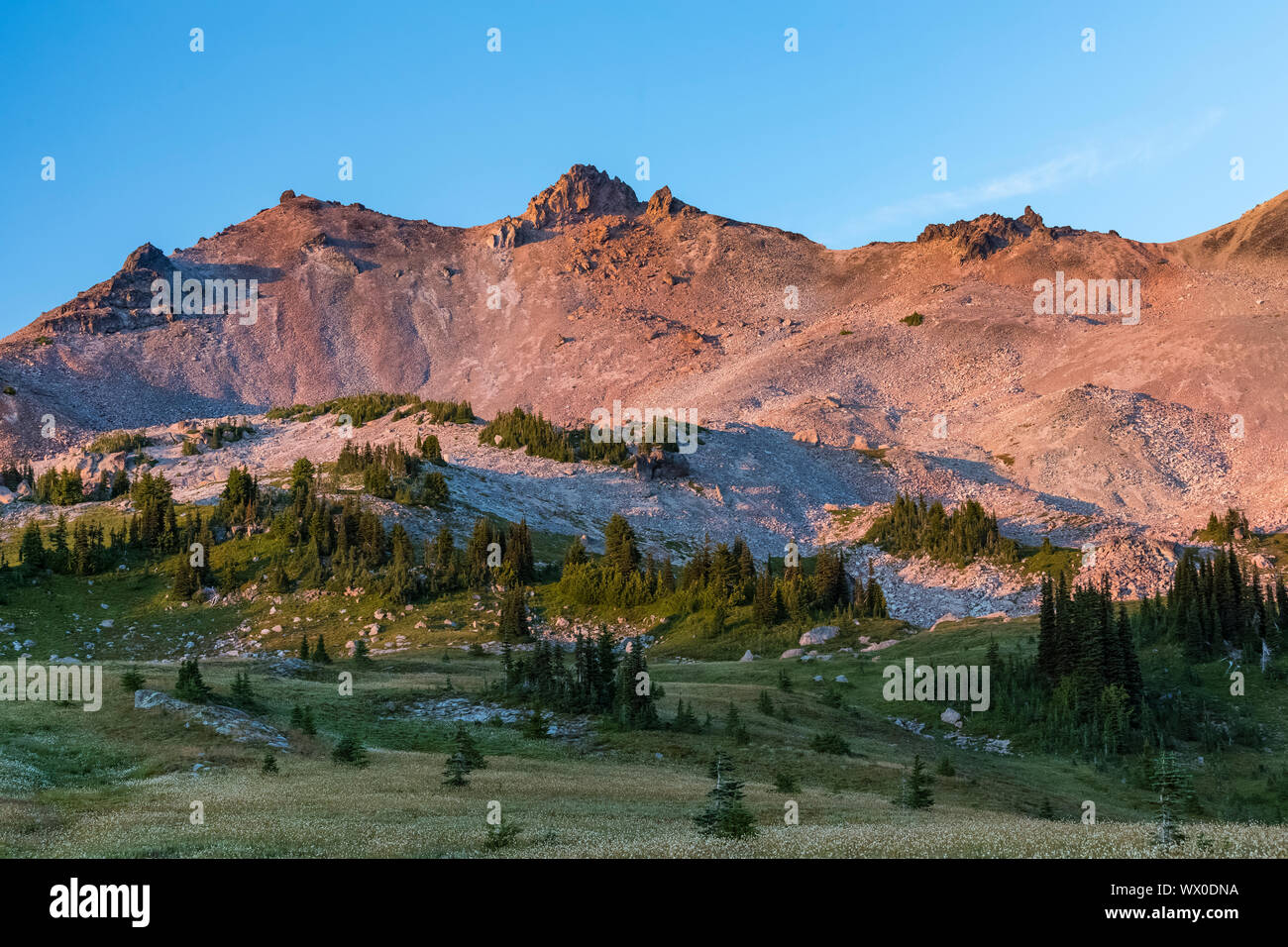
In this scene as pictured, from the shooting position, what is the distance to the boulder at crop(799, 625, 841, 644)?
2763 inches

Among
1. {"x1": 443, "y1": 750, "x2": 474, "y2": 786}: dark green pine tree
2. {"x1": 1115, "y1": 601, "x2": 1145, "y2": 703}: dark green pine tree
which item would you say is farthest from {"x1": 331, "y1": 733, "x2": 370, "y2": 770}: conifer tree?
{"x1": 1115, "y1": 601, "x2": 1145, "y2": 703}: dark green pine tree

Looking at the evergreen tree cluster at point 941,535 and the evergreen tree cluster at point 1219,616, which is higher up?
the evergreen tree cluster at point 941,535

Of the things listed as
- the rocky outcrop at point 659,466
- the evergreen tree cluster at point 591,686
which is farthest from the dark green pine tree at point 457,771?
the rocky outcrop at point 659,466

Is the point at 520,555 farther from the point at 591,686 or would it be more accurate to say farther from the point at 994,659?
the point at 994,659

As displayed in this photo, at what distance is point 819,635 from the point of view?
2785 inches

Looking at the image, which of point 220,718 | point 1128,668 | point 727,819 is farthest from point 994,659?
point 220,718

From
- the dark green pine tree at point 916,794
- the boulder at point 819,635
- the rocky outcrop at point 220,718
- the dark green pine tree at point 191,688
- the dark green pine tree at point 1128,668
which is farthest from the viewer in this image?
the boulder at point 819,635

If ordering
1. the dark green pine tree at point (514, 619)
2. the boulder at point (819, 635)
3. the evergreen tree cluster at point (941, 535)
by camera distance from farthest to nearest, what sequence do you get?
1. the evergreen tree cluster at point (941, 535)
2. the dark green pine tree at point (514, 619)
3. the boulder at point (819, 635)

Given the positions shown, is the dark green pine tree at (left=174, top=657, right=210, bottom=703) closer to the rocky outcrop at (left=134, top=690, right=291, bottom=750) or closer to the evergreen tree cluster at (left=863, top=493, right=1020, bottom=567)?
the rocky outcrop at (left=134, top=690, right=291, bottom=750)

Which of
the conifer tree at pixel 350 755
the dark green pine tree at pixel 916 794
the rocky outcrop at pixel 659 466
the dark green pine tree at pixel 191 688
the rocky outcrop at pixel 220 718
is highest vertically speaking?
the rocky outcrop at pixel 659 466

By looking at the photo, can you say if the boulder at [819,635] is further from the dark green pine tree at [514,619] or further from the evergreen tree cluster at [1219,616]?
the evergreen tree cluster at [1219,616]

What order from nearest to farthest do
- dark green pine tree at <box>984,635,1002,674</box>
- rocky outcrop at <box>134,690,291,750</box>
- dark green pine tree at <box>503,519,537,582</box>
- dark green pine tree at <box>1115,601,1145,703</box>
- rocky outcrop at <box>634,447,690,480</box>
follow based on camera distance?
rocky outcrop at <box>134,690,291,750</box>, dark green pine tree at <box>1115,601,1145,703</box>, dark green pine tree at <box>984,635,1002,674</box>, dark green pine tree at <box>503,519,537,582</box>, rocky outcrop at <box>634,447,690,480</box>

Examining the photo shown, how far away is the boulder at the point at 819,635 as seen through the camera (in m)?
70.2
